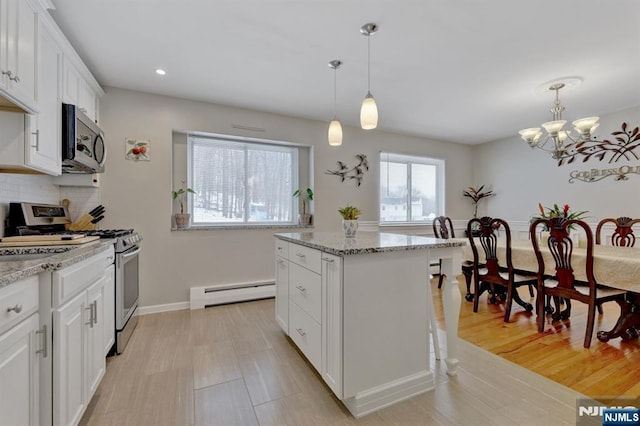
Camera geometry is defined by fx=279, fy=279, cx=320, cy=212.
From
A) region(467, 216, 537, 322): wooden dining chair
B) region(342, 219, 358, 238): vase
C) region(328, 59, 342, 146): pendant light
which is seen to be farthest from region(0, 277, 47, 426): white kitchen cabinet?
region(467, 216, 537, 322): wooden dining chair

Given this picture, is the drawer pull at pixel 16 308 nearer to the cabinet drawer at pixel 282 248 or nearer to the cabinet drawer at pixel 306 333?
the cabinet drawer at pixel 306 333

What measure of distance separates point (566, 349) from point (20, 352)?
10.7 feet

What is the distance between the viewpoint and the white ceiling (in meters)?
1.89

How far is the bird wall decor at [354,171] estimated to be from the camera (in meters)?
4.25

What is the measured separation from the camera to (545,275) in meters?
2.65

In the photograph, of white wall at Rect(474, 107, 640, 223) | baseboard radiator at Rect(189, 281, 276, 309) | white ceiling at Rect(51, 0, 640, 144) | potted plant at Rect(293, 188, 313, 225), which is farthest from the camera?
potted plant at Rect(293, 188, 313, 225)

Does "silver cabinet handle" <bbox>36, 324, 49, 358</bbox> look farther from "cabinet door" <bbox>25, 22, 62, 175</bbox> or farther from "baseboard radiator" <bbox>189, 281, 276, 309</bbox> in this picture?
"baseboard radiator" <bbox>189, 281, 276, 309</bbox>

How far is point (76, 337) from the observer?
4.34 feet

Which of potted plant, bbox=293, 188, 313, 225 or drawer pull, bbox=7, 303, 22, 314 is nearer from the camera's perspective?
drawer pull, bbox=7, 303, 22, 314

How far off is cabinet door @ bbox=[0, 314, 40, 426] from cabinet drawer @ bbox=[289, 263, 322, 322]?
4.16 feet

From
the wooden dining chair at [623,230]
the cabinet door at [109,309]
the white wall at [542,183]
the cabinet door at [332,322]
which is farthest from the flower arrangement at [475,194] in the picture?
the cabinet door at [109,309]

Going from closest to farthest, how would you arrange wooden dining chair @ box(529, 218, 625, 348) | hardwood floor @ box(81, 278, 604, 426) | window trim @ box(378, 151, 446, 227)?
hardwood floor @ box(81, 278, 604, 426) < wooden dining chair @ box(529, 218, 625, 348) < window trim @ box(378, 151, 446, 227)

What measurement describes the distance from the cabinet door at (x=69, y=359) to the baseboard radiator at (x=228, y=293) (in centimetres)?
184

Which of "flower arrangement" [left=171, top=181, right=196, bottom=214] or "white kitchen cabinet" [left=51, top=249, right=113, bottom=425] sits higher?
"flower arrangement" [left=171, top=181, right=196, bottom=214]
